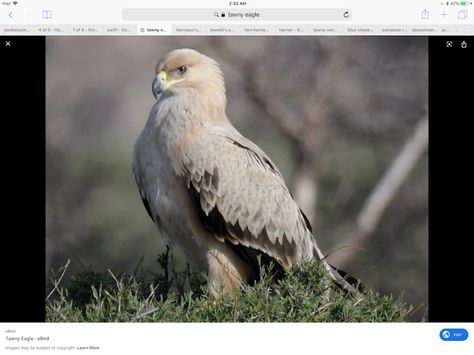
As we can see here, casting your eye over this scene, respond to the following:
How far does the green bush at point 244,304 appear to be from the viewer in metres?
4.75

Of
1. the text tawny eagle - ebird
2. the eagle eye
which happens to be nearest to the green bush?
the text tawny eagle - ebird

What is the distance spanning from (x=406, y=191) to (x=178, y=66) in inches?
211

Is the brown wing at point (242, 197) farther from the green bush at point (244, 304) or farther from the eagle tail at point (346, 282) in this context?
the green bush at point (244, 304)

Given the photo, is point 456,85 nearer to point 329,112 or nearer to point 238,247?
point 238,247

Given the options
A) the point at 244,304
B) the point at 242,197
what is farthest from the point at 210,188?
the point at 244,304

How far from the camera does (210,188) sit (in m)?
5.61
